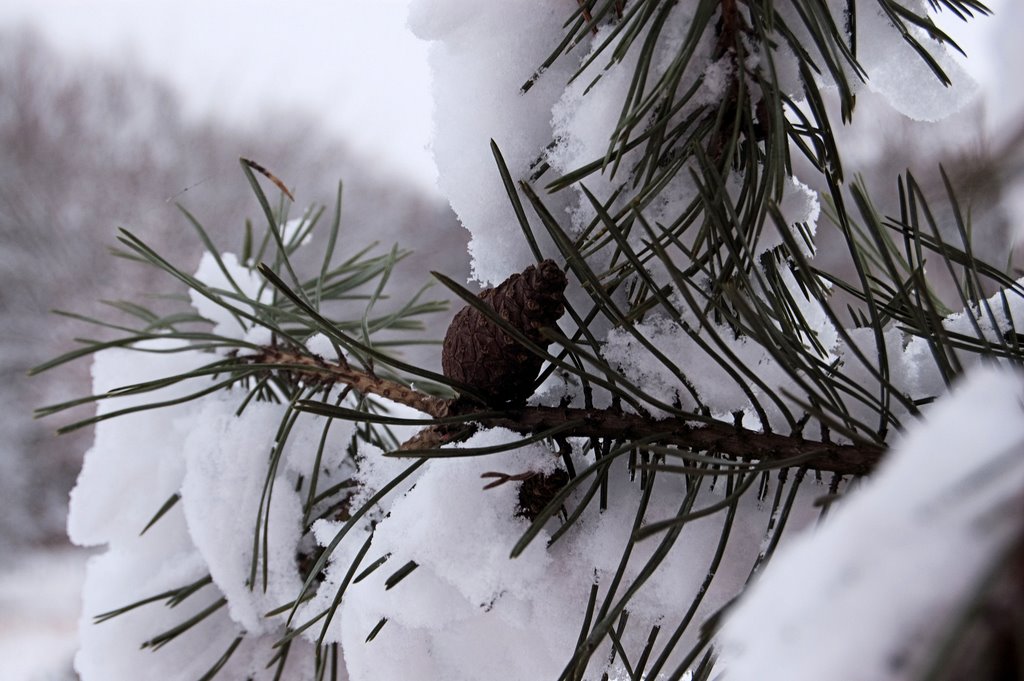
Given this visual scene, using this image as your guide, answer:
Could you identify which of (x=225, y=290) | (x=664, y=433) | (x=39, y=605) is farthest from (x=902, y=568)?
(x=39, y=605)

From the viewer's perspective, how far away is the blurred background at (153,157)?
3.11 ft

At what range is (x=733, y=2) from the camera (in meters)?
0.14

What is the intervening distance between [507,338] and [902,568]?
0.34 ft

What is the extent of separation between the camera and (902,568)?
0.04 meters

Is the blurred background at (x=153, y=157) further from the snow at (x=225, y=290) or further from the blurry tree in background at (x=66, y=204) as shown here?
the snow at (x=225, y=290)

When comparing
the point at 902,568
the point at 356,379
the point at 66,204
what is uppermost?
the point at 66,204

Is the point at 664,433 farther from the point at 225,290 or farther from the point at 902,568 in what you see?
the point at 225,290

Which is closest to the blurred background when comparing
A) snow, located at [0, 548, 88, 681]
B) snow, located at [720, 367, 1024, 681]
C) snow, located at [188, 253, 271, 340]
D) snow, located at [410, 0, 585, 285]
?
snow, located at [0, 548, 88, 681]

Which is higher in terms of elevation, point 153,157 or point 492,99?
point 153,157

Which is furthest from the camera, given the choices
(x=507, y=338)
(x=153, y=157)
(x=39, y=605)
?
(x=153, y=157)

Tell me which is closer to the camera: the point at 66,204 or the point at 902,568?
the point at 902,568

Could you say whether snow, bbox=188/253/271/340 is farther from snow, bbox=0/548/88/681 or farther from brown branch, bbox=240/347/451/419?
snow, bbox=0/548/88/681

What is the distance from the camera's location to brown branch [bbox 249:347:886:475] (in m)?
0.12

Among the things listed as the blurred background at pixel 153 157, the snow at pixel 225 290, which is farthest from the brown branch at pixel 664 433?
the blurred background at pixel 153 157
